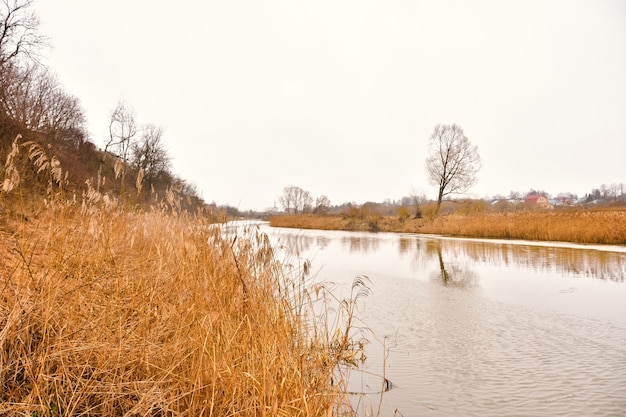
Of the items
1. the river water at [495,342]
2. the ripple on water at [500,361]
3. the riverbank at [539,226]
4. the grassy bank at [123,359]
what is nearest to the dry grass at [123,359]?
the grassy bank at [123,359]

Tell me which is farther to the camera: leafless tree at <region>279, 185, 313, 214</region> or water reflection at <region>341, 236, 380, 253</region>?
leafless tree at <region>279, 185, 313, 214</region>

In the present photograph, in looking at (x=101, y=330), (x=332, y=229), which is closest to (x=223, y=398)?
(x=101, y=330)

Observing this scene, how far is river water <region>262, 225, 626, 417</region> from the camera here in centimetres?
281

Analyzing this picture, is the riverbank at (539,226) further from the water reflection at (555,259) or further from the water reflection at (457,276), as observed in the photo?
the water reflection at (457,276)

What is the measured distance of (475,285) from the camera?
738cm

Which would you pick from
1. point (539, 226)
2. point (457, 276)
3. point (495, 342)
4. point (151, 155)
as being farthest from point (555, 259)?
point (151, 155)

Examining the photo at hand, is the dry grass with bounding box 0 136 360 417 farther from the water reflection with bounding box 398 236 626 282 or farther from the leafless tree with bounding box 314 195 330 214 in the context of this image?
the leafless tree with bounding box 314 195 330 214

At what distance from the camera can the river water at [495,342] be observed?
2.81m

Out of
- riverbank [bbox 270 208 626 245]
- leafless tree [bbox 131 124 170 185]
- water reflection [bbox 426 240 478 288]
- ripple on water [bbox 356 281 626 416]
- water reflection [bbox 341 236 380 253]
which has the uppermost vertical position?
leafless tree [bbox 131 124 170 185]

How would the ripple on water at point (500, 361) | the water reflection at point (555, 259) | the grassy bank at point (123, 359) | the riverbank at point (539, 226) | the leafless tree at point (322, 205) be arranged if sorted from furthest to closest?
the leafless tree at point (322, 205) < the riverbank at point (539, 226) < the water reflection at point (555, 259) < the ripple on water at point (500, 361) < the grassy bank at point (123, 359)

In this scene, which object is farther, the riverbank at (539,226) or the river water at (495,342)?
the riverbank at (539,226)

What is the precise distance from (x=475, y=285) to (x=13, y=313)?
7.17 metres

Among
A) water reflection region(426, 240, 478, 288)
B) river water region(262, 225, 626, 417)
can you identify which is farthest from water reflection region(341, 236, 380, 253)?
river water region(262, 225, 626, 417)

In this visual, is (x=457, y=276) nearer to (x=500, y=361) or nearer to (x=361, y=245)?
(x=500, y=361)
